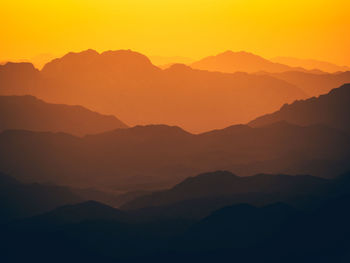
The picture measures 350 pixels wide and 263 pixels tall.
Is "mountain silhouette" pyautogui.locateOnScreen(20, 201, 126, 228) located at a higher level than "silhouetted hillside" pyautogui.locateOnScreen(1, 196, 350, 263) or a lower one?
higher

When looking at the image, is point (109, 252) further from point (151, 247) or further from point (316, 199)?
point (316, 199)

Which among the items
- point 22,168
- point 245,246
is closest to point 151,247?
point 245,246

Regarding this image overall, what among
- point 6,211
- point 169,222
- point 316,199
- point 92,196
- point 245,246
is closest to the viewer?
point 245,246

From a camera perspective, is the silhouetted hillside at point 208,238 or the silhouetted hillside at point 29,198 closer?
the silhouetted hillside at point 208,238

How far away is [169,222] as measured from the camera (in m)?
133

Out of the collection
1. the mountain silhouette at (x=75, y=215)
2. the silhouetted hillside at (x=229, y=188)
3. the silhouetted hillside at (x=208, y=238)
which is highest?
the silhouetted hillside at (x=229, y=188)

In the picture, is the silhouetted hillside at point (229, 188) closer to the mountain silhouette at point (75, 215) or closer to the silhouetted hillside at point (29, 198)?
the mountain silhouette at point (75, 215)

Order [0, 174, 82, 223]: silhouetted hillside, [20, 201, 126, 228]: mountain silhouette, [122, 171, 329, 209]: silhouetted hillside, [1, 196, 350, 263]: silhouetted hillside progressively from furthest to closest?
1. [0, 174, 82, 223]: silhouetted hillside
2. [122, 171, 329, 209]: silhouetted hillside
3. [20, 201, 126, 228]: mountain silhouette
4. [1, 196, 350, 263]: silhouetted hillside

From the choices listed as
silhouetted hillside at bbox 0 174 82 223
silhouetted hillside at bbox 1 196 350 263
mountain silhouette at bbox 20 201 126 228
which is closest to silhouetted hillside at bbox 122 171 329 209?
mountain silhouette at bbox 20 201 126 228

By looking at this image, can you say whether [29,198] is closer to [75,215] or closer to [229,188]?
[75,215]

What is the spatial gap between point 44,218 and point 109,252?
25.3 metres

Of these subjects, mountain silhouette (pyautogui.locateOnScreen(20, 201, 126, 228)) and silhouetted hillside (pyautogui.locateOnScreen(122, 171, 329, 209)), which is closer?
mountain silhouette (pyautogui.locateOnScreen(20, 201, 126, 228))

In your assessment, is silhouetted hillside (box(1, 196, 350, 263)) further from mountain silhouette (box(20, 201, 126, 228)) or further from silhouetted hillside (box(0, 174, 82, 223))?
silhouetted hillside (box(0, 174, 82, 223))

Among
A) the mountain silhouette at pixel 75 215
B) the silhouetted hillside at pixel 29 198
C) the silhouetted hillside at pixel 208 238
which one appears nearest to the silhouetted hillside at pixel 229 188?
the mountain silhouette at pixel 75 215
